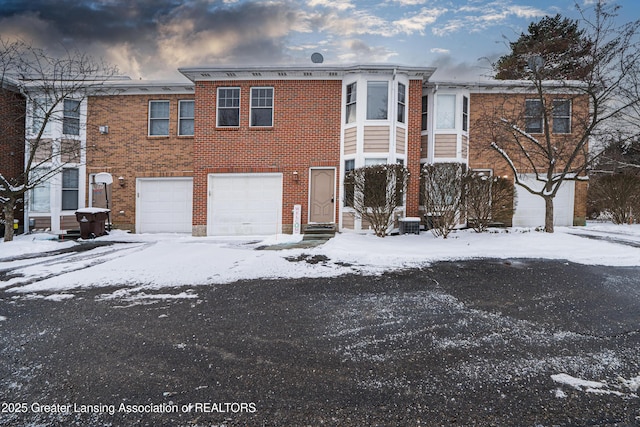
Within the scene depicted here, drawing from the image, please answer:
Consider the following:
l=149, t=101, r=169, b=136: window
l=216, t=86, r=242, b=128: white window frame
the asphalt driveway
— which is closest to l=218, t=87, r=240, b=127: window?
l=216, t=86, r=242, b=128: white window frame

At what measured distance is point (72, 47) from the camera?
36.4 feet

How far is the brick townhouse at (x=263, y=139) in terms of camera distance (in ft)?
37.2

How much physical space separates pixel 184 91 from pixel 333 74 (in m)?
6.06

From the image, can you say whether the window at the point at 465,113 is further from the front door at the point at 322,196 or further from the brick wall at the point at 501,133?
the front door at the point at 322,196

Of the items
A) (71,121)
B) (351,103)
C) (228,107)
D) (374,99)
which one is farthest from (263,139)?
(71,121)

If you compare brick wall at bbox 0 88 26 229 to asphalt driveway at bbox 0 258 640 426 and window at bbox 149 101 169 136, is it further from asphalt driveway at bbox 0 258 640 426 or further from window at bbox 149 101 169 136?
asphalt driveway at bbox 0 258 640 426

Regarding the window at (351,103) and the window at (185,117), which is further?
the window at (185,117)

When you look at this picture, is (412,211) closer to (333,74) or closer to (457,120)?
(457,120)

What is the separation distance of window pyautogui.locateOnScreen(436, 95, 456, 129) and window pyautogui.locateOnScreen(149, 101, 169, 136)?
10.8 metres

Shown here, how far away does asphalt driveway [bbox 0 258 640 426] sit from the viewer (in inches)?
87.5

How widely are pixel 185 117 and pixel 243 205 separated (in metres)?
4.60

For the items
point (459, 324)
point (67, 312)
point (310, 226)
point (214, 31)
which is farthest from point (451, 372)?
point (214, 31)

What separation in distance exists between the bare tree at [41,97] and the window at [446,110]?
492 inches

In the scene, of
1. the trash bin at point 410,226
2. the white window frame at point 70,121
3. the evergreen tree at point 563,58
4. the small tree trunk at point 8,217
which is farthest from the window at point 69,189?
the evergreen tree at point 563,58
